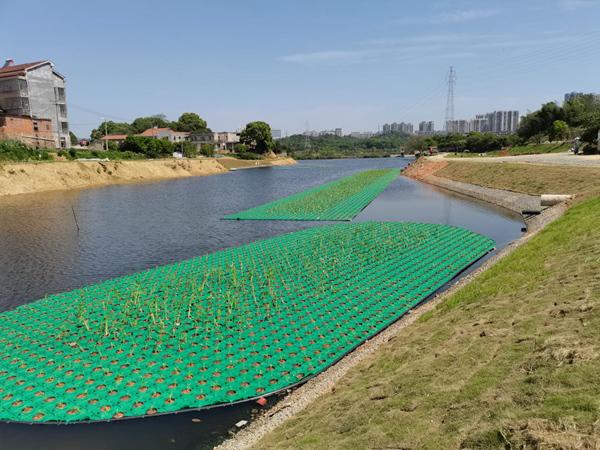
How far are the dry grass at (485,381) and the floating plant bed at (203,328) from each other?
78.2 inches

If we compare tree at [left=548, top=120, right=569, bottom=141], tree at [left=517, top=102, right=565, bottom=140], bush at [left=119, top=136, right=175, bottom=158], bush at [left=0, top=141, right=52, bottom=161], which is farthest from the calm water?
tree at [left=517, top=102, right=565, bottom=140]

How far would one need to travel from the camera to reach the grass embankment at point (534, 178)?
25953 mm

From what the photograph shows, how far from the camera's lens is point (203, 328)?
11141mm

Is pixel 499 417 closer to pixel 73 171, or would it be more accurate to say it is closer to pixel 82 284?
pixel 82 284

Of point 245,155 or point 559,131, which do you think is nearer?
point 559,131

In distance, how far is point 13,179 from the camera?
45.1 meters

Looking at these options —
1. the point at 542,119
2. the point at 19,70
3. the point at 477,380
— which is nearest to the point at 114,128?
the point at 19,70

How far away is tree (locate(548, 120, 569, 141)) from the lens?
2520 inches

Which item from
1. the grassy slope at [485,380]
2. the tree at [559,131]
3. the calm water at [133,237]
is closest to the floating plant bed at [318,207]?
the calm water at [133,237]

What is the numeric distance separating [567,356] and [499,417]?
1666mm

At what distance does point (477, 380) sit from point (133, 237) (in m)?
22.0

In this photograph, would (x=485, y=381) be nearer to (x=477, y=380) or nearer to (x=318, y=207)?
(x=477, y=380)

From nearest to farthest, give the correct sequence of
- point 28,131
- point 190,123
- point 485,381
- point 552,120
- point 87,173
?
point 485,381 < point 87,173 < point 28,131 < point 552,120 < point 190,123

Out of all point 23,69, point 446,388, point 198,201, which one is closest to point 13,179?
point 198,201
